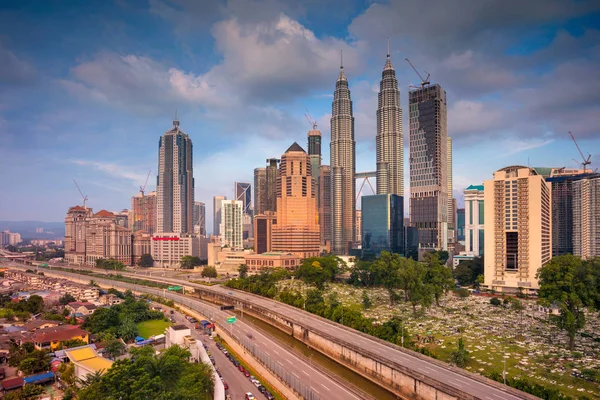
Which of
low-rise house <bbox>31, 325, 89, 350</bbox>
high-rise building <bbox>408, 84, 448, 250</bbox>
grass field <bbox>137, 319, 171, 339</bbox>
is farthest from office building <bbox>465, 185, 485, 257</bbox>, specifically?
low-rise house <bbox>31, 325, 89, 350</bbox>

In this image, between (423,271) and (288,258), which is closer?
(423,271)

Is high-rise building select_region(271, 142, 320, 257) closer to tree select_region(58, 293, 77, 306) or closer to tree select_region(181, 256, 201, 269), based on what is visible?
tree select_region(181, 256, 201, 269)

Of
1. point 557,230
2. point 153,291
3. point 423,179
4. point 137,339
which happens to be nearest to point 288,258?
point 153,291

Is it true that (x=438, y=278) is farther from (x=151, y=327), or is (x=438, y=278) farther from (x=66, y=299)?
(x=66, y=299)

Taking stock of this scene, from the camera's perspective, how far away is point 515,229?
89750 millimetres

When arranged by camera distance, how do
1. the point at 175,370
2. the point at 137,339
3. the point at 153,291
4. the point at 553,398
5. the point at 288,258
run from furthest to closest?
the point at 288,258
the point at 153,291
the point at 137,339
the point at 175,370
the point at 553,398

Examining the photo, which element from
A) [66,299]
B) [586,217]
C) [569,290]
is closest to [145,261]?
[66,299]

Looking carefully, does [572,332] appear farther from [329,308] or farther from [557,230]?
[557,230]

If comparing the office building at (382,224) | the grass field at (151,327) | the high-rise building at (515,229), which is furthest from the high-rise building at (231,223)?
the high-rise building at (515,229)

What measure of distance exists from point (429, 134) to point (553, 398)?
126222 millimetres

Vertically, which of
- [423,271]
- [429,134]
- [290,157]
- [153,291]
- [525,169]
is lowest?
[153,291]

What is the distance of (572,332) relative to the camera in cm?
4678

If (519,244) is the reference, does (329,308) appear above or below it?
below

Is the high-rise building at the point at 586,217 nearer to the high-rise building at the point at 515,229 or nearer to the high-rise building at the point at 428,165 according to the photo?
the high-rise building at the point at 515,229
